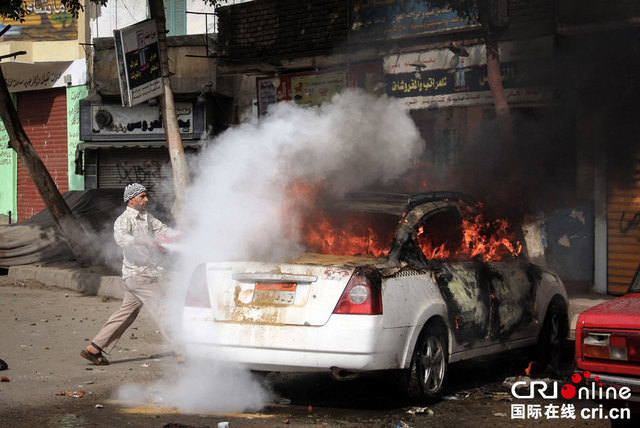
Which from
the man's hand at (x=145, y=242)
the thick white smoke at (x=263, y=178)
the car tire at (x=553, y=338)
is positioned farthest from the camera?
→ the man's hand at (x=145, y=242)

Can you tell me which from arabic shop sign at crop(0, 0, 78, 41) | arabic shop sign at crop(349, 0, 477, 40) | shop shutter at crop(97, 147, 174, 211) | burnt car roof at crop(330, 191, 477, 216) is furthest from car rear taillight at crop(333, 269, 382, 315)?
arabic shop sign at crop(0, 0, 78, 41)

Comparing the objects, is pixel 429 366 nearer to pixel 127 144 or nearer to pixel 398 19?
pixel 398 19

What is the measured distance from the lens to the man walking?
24.5 feet

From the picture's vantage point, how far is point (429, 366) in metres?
5.94

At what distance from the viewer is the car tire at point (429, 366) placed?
5758 mm

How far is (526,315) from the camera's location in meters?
6.96

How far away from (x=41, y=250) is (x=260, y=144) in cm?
996

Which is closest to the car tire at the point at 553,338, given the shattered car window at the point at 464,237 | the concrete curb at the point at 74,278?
the shattered car window at the point at 464,237

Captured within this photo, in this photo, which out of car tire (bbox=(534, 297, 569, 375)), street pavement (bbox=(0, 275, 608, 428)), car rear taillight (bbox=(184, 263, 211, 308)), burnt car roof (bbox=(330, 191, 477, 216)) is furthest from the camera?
car tire (bbox=(534, 297, 569, 375))

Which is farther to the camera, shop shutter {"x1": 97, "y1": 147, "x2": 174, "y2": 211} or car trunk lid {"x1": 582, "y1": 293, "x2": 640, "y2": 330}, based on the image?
shop shutter {"x1": 97, "y1": 147, "x2": 174, "y2": 211}

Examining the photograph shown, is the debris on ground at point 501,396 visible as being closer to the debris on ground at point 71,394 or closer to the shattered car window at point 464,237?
the shattered car window at point 464,237

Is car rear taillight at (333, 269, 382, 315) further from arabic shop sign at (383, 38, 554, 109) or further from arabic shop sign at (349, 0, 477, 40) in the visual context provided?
arabic shop sign at (349, 0, 477, 40)

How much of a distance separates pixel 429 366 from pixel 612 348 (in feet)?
5.58

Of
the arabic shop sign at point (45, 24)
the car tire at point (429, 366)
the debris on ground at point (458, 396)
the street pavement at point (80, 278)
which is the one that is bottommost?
the street pavement at point (80, 278)
